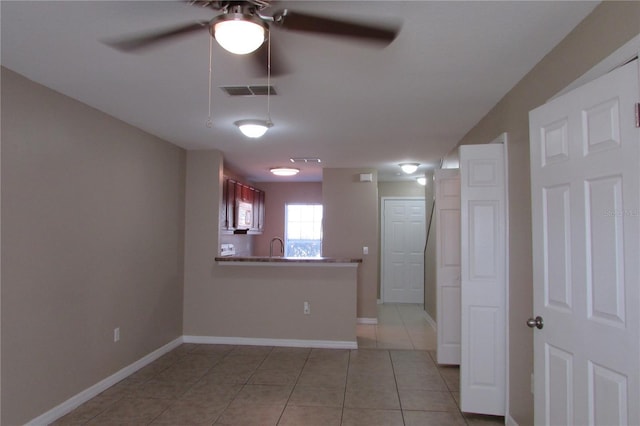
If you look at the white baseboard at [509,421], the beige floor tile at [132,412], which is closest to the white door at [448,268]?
the white baseboard at [509,421]

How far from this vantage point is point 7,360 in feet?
8.45

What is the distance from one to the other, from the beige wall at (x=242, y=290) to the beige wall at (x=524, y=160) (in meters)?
2.34

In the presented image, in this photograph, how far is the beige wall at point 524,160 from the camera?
1966 millimetres

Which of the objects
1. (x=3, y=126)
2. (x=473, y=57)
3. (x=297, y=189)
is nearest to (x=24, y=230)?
(x=3, y=126)

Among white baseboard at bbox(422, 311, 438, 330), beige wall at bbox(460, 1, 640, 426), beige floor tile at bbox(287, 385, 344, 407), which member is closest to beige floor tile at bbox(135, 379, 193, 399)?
beige floor tile at bbox(287, 385, 344, 407)

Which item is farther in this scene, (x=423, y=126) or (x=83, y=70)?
(x=423, y=126)

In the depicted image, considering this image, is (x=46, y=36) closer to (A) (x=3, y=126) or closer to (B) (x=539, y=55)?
(A) (x=3, y=126)

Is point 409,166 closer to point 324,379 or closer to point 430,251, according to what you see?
point 430,251

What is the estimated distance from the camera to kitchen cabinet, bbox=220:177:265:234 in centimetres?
570

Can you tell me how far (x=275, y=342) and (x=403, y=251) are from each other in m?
3.69

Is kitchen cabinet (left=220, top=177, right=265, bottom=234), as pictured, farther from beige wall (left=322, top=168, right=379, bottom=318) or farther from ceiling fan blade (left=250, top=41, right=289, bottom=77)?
ceiling fan blade (left=250, top=41, right=289, bottom=77)

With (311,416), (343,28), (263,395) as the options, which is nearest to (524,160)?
(343,28)

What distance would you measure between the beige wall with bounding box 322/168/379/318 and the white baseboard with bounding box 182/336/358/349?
55.7 inches

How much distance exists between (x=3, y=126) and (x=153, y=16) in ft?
4.57
